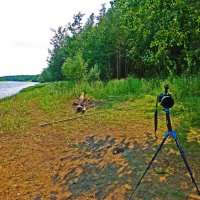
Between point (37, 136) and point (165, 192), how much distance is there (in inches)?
207

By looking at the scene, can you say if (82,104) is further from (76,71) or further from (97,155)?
(76,71)

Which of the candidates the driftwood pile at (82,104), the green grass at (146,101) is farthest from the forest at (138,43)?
the driftwood pile at (82,104)

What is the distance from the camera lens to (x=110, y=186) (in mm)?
5219

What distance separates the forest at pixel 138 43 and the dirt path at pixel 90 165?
10.8 ft

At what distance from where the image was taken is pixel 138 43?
23438 millimetres

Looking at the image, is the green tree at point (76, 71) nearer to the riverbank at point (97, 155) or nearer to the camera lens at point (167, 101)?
the riverbank at point (97, 155)

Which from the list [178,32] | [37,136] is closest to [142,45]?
[178,32]

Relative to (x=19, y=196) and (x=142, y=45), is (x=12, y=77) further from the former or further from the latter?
(x=19, y=196)

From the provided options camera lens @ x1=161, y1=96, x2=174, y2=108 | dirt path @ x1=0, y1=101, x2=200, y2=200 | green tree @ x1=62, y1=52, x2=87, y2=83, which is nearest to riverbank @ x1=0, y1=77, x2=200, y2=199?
dirt path @ x1=0, y1=101, x2=200, y2=200

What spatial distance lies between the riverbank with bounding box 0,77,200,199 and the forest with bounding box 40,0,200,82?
2.74m

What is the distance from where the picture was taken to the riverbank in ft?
17.0

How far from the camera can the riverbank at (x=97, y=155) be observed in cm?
519

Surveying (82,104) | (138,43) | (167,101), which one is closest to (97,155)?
(167,101)

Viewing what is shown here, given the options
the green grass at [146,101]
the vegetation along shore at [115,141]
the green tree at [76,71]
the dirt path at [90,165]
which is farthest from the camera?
the green tree at [76,71]
